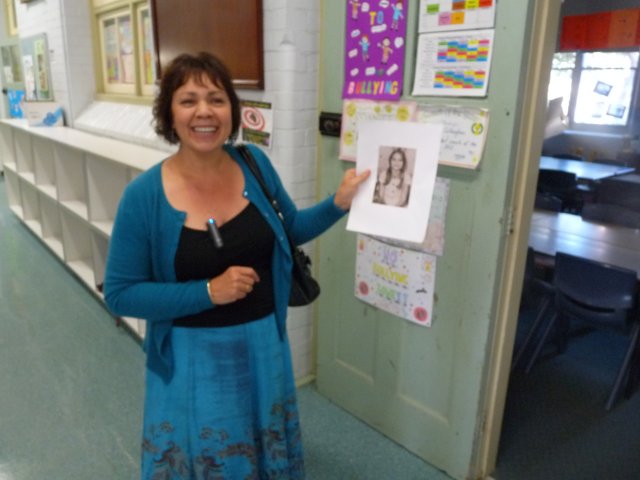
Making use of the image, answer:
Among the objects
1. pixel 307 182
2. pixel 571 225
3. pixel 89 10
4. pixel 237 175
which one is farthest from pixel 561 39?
pixel 237 175

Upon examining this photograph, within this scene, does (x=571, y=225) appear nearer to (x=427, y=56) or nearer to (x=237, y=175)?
(x=427, y=56)

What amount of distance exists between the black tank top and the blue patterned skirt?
Result: 0.09 feet

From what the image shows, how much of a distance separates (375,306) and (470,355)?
1.47ft

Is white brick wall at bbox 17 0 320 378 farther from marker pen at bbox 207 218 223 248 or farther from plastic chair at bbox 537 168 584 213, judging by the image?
plastic chair at bbox 537 168 584 213

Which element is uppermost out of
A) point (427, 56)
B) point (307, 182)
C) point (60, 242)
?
point (427, 56)

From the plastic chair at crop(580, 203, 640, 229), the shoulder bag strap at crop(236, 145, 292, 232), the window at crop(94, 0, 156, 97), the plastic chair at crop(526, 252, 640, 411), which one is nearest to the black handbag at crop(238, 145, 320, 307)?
the shoulder bag strap at crop(236, 145, 292, 232)

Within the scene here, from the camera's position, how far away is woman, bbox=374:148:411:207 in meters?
1.47

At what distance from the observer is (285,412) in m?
1.55

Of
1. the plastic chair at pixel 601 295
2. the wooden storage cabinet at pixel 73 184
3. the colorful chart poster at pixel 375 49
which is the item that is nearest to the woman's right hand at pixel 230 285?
the colorful chart poster at pixel 375 49

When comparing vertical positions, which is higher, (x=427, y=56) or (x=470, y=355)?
(x=427, y=56)

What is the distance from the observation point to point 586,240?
3.05m

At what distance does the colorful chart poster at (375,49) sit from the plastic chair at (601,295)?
1394mm

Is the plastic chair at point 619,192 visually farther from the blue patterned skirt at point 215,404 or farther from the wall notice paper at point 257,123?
the blue patterned skirt at point 215,404

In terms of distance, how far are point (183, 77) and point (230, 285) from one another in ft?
1.66
